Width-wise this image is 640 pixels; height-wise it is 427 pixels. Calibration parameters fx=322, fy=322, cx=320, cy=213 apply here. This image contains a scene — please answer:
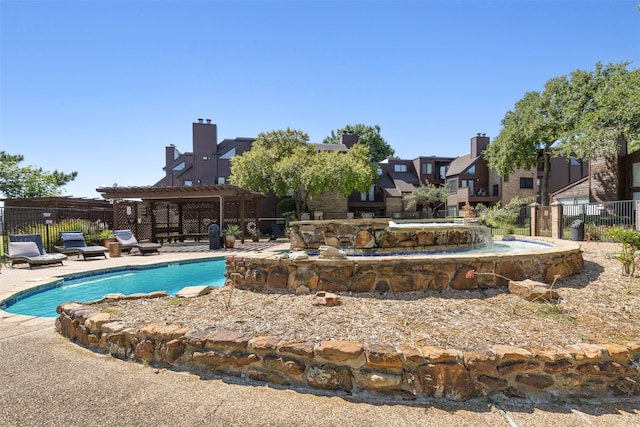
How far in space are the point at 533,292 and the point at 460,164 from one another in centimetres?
3383

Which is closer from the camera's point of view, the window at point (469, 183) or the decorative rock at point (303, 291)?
the decorative rock at point (303, 291)

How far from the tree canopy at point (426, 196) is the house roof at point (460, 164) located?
2.19 meters

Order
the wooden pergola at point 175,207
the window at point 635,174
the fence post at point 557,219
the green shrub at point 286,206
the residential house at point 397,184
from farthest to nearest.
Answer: the residential house at point 397,184 → the green shrub at point 286,206 → the window at point 635,174 → the wooden pergola at point 175,207 → the fence post at point 557,219

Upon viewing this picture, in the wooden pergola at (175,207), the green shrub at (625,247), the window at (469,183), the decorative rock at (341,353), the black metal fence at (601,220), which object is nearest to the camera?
the decorative rock at (341,353)

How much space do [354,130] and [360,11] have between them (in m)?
38.7

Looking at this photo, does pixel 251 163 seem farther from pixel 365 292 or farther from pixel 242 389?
pixel 242 389

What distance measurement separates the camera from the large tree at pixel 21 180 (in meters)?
25.1

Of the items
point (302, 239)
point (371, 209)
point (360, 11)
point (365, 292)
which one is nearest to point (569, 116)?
point (371, 209)

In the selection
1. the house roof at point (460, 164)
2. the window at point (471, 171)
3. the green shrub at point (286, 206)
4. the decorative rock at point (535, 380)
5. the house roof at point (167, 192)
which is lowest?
the decorative rock at point (535, 380)

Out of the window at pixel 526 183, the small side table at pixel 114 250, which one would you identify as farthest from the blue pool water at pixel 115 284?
the window at pixel 526 183

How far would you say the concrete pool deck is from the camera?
2.19m

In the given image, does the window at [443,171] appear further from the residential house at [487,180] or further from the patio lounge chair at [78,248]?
the patio lounge chair at [78,248]

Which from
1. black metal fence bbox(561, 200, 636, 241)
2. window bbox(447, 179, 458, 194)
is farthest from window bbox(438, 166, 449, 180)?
black metal fence bbox(561, 200, 636, 241)

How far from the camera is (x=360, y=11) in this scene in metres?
9.17
